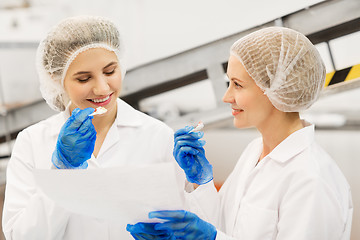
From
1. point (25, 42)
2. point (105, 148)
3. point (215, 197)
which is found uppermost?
point (25, 42)

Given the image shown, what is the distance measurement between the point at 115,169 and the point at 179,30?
1.71m

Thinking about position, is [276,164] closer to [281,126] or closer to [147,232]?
[281,126]

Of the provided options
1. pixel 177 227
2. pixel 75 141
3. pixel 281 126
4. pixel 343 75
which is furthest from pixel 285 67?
pixel 343 75

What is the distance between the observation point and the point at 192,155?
1.23 meters

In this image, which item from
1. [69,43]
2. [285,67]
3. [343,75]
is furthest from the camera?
[343,75]

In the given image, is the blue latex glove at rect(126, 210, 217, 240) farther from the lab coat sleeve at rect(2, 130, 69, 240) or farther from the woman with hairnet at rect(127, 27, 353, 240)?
the lab coat sleeve at rect(2, 130, 69, 240)

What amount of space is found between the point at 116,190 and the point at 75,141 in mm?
252

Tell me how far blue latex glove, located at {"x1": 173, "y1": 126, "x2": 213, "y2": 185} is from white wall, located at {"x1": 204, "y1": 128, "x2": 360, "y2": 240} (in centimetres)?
127

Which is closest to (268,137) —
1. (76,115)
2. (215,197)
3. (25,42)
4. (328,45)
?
(215,197)

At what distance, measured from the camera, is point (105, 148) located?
54.8 inches

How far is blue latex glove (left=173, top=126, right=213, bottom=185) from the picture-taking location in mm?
1212

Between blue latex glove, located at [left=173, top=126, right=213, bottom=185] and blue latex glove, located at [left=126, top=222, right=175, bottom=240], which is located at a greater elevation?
blue latex glove, located at [left=173, top=126, right=213, bottom=185]

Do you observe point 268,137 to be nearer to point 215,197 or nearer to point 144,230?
point 215,197

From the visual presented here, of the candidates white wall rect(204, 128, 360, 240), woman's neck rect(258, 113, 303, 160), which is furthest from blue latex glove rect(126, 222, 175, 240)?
white wall rect(204, 128, 360, 240)
